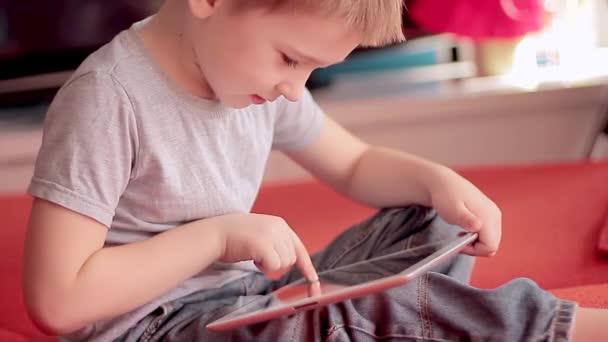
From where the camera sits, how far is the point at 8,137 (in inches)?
54.1

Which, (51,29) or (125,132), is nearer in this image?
(125,132)

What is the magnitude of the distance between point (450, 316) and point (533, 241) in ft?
1.16

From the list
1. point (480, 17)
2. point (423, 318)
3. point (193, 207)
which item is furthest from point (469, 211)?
point (480, 17)

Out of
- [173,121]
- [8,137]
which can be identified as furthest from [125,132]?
[8,137]

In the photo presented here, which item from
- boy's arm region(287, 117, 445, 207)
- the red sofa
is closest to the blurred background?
the red sofa

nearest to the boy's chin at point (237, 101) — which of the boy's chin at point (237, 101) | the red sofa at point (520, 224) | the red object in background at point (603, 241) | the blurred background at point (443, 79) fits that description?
the boy's chin at point (237, 101)

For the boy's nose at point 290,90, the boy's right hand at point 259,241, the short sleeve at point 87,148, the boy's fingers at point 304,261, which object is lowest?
the boy's fingers at point 304,261

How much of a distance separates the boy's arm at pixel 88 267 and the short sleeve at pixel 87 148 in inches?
0.6

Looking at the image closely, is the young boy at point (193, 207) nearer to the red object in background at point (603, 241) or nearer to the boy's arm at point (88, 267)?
the boy's arm at point (88, 267)

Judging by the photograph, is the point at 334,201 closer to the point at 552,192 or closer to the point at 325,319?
the point at 552,192

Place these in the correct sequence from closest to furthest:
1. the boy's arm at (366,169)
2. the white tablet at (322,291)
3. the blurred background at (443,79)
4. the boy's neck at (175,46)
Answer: the white tablet at (322,291) < the boy's neck at (175,46) < the boy's arm at (366,169) < the blurred background at (443,79)

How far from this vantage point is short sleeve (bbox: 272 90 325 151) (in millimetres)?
875

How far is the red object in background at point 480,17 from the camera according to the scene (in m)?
1.39

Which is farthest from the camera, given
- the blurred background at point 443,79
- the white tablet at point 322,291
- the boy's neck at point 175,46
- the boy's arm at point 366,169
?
the blurred background at point 443,79
